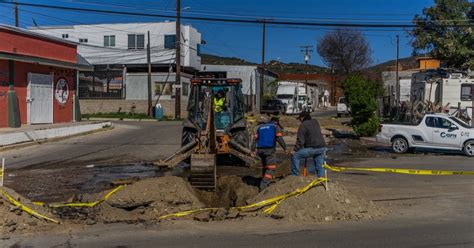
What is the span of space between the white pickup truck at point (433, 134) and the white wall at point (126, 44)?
34.9 m

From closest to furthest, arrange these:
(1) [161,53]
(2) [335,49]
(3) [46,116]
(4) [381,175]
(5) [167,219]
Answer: (5) [167,219] → (4) [381,175] → (3) [46,116] → (1) [161,53] → (2) [335,49]

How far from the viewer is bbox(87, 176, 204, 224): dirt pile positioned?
938 centimetres

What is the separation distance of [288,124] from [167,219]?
27408 millimetres

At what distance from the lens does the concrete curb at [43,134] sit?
20516 millimetres

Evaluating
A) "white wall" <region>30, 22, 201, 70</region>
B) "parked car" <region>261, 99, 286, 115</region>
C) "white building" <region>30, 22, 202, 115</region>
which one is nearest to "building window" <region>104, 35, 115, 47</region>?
"white building" <region>30, 22, 202, 115</region>

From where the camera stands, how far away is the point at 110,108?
158ft

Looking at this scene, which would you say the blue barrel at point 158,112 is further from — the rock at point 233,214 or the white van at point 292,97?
the rock at point 233,214

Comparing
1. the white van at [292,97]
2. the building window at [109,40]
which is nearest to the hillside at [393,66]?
the white van at [292,97]

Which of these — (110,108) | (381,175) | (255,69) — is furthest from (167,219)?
(255,69)

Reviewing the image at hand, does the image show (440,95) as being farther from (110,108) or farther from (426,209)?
(110,108)

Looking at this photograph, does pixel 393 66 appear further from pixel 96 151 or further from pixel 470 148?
pixel 96 151

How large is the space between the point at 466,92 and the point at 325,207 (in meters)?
24.5

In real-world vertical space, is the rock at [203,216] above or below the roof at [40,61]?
below

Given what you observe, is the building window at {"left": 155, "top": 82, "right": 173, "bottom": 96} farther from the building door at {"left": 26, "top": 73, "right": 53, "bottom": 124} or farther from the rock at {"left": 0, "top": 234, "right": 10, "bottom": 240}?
the rock at {"left": 0, "top": 234, "right": 10, "bottom": 240}
